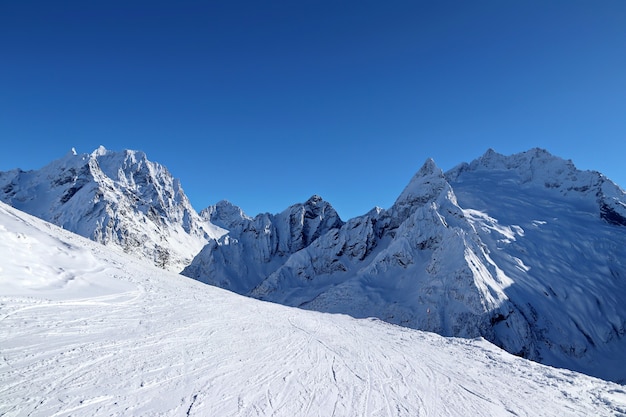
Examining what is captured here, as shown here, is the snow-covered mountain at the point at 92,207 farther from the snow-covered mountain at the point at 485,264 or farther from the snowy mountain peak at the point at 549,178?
the snowy mountain peak at the point at 549,178

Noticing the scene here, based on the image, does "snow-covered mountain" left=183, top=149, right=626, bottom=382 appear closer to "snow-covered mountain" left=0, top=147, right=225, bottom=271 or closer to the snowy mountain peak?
the snowy mountain peak

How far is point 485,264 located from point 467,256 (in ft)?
18.1

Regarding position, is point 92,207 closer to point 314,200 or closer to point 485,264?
point 314,200

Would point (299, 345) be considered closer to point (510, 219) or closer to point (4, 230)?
point (4, 230)

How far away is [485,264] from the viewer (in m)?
57.5

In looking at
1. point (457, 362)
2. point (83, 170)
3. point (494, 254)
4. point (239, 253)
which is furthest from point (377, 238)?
point (83, 170)

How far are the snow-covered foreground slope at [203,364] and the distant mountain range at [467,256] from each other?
37.9 m

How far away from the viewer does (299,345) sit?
1437 centimetres

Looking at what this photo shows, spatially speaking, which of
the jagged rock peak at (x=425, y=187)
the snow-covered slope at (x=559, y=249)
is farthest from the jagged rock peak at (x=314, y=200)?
the snow-covered slope at (x=559, y=249)

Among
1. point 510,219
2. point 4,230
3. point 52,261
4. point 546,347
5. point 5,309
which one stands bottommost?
point 546,347

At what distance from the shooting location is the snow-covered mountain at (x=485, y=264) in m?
49.9

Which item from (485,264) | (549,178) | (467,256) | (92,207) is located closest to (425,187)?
(485,264)

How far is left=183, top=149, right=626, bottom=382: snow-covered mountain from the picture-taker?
49.9 m

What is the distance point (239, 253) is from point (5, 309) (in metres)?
105
